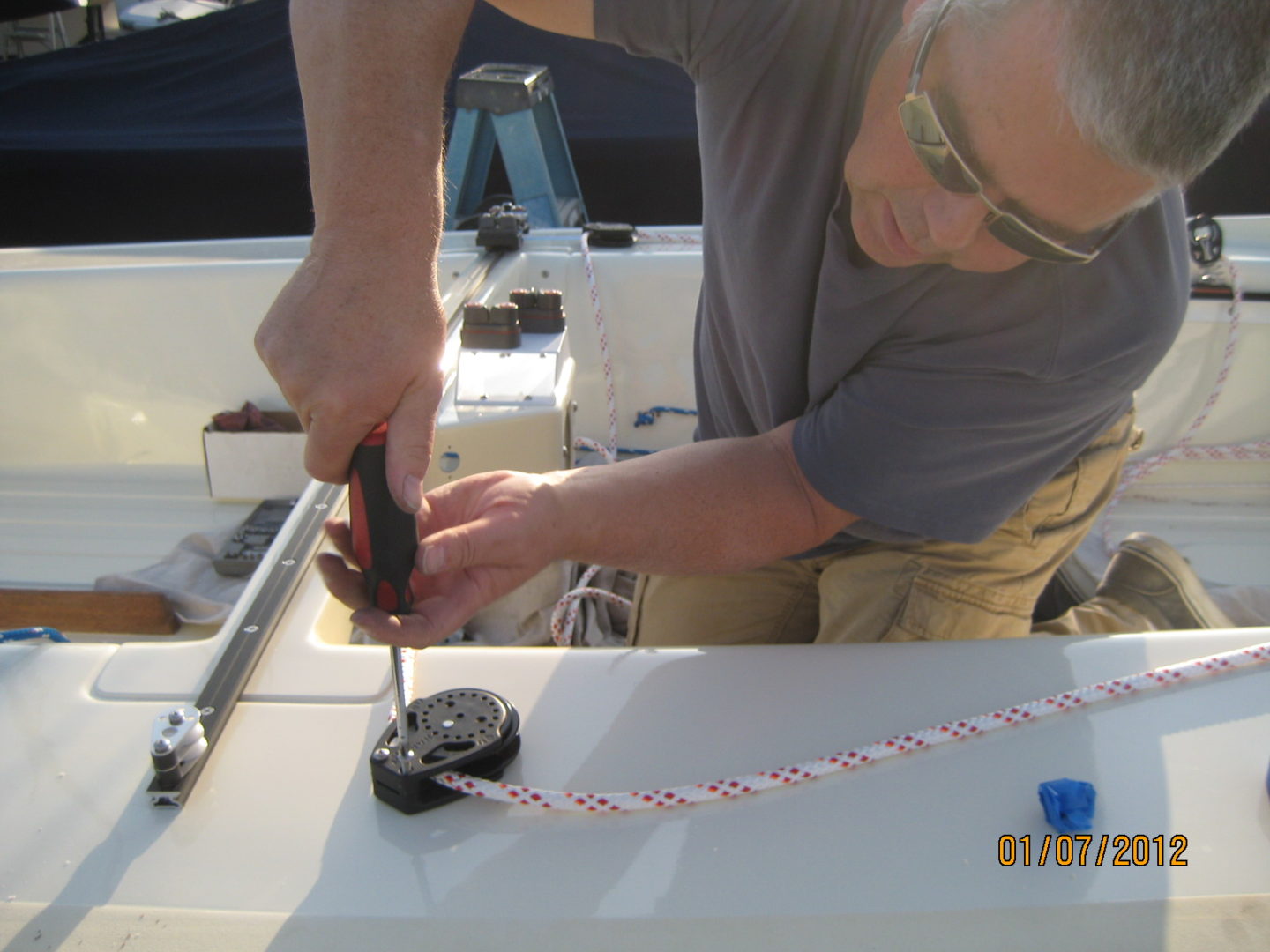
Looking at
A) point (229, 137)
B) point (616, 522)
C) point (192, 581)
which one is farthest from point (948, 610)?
point (229, 137)

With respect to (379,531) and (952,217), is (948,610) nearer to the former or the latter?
(952,217)

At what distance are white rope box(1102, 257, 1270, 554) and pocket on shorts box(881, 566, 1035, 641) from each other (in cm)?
79

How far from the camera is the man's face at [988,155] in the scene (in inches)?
29.0

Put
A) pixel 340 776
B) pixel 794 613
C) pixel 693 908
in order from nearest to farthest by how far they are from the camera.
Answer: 1. pixel 693 908
2. pixel 340 776
3. pixel 794 613

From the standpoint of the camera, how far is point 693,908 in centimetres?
68

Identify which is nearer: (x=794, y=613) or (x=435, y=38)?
(x=435, y=38)

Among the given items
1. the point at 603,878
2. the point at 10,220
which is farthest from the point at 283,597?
the point at 10,220

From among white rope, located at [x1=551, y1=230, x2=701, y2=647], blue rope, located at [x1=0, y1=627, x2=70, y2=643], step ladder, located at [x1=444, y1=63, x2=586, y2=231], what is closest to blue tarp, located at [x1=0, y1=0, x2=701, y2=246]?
step ladder, located at [x1=444, y1=63, x2=586, y2=231]

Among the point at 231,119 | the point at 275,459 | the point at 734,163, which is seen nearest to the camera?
the point at 734,163

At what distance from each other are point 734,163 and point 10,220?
4.30 m

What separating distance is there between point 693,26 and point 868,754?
82 cm

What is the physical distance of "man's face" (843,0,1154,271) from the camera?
→ 29.0 inches

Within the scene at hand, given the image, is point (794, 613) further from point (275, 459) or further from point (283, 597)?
point (275, 459)

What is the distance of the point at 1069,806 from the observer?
0.74 metres
